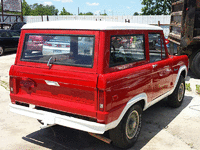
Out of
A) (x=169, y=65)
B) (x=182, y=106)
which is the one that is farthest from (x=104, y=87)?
(x=182, y=106)

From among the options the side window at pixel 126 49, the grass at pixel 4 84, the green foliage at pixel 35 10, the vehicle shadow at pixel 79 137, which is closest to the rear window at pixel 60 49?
the side window at pixel 126 49

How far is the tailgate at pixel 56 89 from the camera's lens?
10.6ft

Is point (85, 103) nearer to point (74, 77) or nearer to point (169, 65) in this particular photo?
point (74, 77)

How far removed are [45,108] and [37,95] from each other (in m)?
0.27

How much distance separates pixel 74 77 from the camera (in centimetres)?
327

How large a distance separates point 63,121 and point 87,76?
73 centimetres

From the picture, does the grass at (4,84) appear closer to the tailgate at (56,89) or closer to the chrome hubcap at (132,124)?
the tailgate at (56,89)

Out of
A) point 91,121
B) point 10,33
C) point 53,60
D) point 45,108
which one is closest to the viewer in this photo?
point 91,121

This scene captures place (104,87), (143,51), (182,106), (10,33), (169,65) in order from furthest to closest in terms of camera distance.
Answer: (10,33)
(182,106)
(169,65)
(143,51)
(104,87)

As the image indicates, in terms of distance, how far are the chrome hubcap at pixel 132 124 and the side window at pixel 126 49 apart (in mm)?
846

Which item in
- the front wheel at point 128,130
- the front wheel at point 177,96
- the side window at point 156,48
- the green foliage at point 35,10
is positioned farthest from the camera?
the green foliage at point 35,10

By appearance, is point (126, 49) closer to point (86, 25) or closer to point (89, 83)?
point (86, 25)

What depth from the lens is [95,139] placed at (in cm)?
418

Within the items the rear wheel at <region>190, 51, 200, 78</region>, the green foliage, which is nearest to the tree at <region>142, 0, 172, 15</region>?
the rear wheel at <region>190, 51, 200, 78</region>
